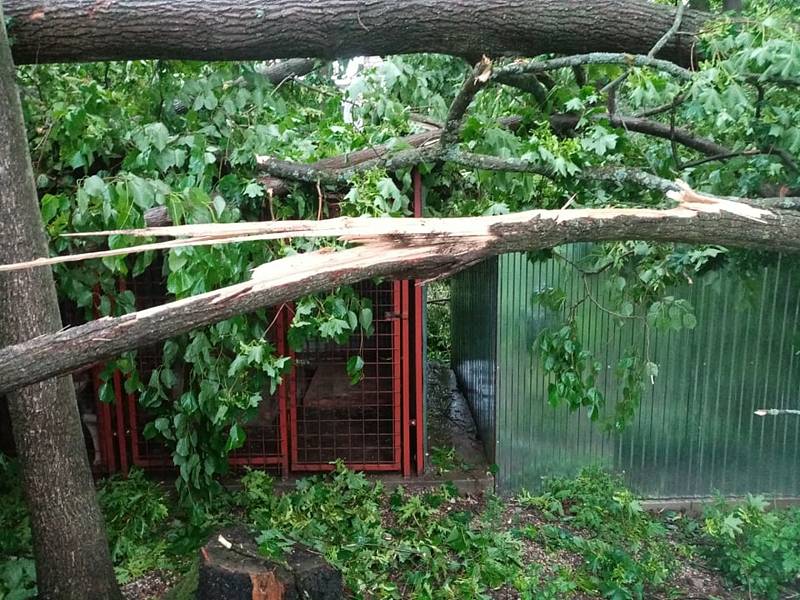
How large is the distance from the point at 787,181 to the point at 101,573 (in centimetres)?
373

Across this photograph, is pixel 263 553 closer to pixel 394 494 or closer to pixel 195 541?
pixel 195 541

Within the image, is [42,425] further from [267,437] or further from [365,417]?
Answer: [365,417]

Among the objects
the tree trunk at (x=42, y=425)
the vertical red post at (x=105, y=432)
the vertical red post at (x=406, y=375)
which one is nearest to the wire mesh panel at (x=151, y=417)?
the vertical red post at (x=105, y=432)

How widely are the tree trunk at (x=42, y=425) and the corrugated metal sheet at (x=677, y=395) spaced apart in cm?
296

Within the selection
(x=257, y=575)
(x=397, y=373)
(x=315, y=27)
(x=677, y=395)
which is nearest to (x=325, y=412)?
(x=397, y=373)

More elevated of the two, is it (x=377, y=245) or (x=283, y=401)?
(x=377, y=245)

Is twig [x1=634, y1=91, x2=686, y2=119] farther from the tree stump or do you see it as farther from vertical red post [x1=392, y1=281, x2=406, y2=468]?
the tree stump

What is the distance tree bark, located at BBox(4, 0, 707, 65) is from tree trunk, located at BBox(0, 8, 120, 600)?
34 centimetres

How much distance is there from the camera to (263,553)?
3209mm

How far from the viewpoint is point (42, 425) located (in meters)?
2.90

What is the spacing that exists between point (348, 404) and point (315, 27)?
9.21ft

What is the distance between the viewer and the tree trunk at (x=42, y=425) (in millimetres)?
2752

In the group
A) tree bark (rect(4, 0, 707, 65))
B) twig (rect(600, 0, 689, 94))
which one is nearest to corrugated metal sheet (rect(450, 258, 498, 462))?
twig (rect(600, 0, 689, 94))

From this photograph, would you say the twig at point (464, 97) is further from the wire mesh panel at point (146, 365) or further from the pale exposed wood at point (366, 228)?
the wire mesh panel at point (146, 365)
